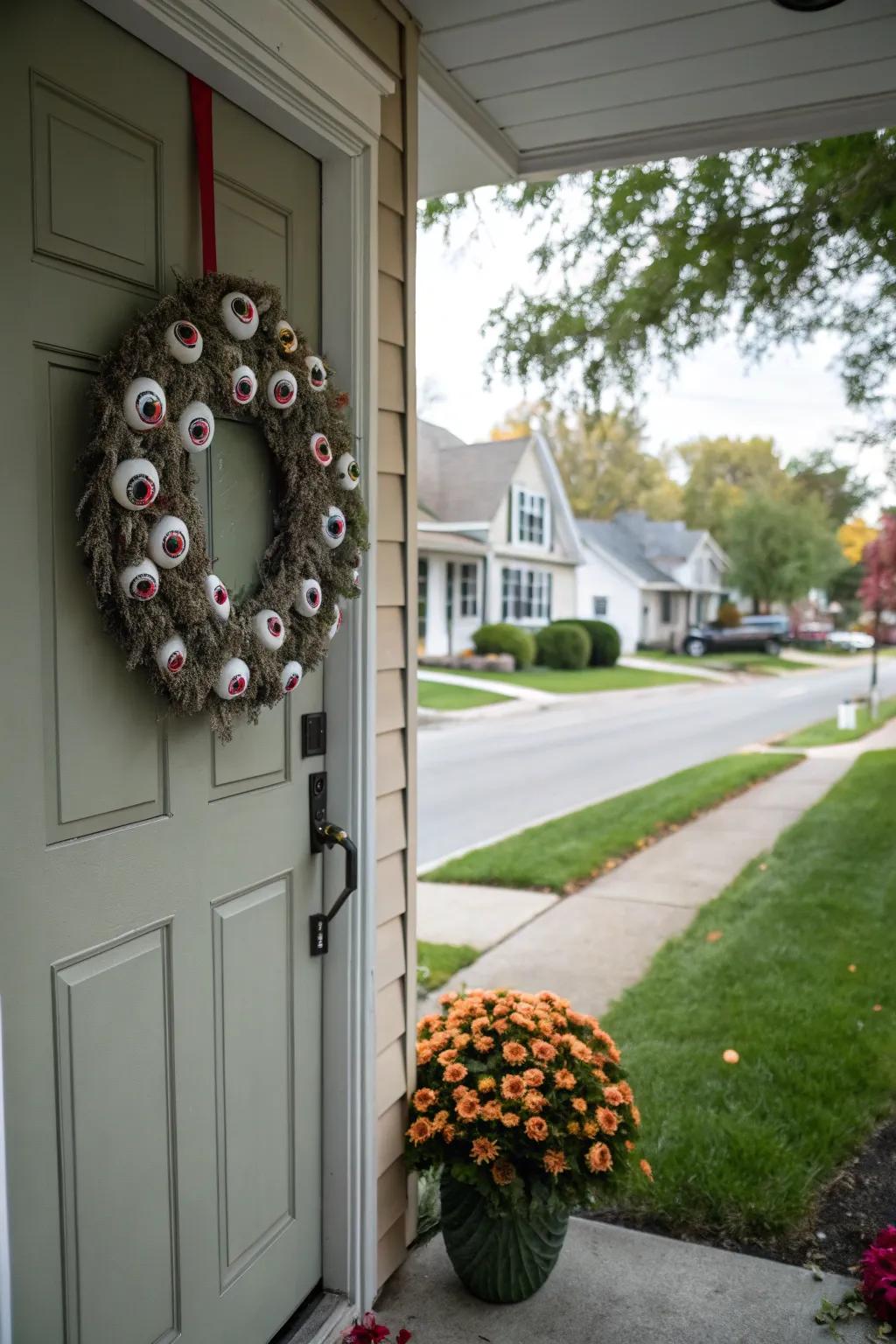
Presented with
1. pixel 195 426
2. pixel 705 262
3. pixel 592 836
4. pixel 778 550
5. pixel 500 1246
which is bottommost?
pixel 592 836

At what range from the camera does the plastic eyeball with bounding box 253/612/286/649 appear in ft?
5.07

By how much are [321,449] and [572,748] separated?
9.35 m

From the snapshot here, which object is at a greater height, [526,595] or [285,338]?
[285,338]

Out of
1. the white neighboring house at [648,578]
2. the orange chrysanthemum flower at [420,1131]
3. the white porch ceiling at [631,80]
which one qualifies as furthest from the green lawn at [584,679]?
the orange chrysanthemum flower at [420,1131]

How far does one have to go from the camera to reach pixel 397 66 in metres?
1.99

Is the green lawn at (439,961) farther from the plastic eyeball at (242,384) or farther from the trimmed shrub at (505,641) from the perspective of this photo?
the trimmed shrub at (505,641)

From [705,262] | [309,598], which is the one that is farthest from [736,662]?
[309,598]

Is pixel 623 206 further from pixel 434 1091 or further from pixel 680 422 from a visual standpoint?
pixel 680 422

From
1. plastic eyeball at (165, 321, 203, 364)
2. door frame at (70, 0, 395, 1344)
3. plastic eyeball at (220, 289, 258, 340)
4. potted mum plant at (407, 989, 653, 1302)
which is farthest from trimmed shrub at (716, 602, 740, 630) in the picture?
plastic eyeball at (165, 321, 203, 364)

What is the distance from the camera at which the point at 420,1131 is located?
6.57 ft

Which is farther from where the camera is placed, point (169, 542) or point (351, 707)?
point (351, 707)

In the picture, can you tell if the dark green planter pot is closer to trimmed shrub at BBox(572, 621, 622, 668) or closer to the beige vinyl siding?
the beige vinyl siding

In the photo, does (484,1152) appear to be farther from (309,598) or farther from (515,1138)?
(309,598)

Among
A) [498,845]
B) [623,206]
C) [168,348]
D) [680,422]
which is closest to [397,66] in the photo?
[168,348]
